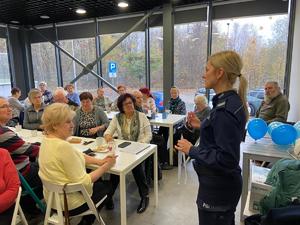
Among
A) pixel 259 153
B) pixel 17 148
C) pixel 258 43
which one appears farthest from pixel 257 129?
pixel 258 43

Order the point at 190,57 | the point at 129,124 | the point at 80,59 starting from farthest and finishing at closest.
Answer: the point at 80,59
the point at 190,57
the point at 129,124

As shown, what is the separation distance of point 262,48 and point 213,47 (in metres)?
1.02

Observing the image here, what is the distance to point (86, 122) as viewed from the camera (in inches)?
124

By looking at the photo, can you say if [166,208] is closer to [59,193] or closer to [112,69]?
[59,193]

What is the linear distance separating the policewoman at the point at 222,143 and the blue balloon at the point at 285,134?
3.67ft

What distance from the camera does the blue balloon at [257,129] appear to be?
7.48 ft

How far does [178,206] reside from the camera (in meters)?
2.54

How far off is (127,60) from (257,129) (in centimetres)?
460

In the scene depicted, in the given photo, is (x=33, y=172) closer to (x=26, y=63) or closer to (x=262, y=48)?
(x=262, y=48)

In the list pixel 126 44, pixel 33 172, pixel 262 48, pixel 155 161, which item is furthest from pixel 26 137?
pixel 262 48

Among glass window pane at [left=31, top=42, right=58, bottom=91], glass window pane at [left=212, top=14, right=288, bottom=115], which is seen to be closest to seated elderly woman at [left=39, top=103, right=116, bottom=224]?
glass window pane at [left=212, top=14, right=288, bottom=115]

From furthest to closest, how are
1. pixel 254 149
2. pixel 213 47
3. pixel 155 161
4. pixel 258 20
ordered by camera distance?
pixel 213 47, pixel 258 20, pixel 155 161, pixel 254 149

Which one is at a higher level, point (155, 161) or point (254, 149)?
point (254, 149)

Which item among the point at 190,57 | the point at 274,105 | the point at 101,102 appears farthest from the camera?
the point at 190,57
